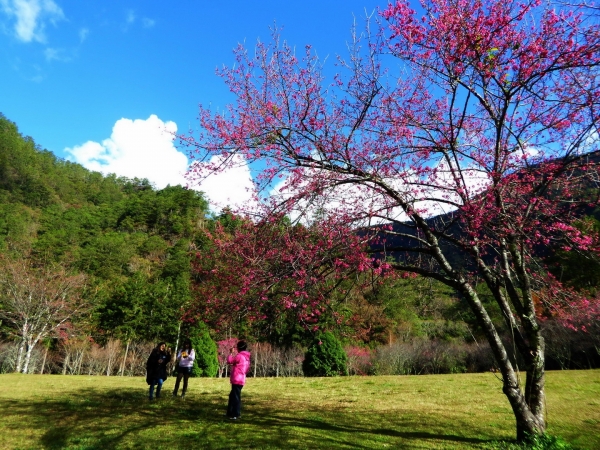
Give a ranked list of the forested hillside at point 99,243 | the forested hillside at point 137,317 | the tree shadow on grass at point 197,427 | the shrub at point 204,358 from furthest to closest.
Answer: the forested hillside at point 99,243 < the forested hillside at point 137,317 < the shrub at point 204,358 < the tree shadow on grass at point 197,427

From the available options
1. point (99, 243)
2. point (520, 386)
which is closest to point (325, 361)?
point (520, 386)

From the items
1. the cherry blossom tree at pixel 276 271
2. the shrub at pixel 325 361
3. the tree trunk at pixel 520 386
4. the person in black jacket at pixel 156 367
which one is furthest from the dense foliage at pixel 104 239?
the shrub at pixel 325 361

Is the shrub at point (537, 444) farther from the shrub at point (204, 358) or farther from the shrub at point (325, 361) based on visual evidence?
the shrub at point (204, 358)

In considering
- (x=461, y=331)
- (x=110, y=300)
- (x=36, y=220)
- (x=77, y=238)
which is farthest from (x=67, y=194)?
(x=461, y=331)

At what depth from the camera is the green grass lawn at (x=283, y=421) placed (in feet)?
17.0

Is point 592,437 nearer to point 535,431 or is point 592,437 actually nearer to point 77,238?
point 535,431

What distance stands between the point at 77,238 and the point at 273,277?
46376mm

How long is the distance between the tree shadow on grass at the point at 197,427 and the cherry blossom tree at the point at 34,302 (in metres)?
21.0

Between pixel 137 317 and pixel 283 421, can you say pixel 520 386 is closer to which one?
pixel 283 421

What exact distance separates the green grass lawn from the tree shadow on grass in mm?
16

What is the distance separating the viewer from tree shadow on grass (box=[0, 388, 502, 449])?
16.7 feet

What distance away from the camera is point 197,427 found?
19.8 ft

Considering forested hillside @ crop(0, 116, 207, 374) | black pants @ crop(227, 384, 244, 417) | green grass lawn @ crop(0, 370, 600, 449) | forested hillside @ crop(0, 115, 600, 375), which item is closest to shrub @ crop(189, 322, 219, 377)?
forested hillside @ crop(0, 115, 600, 375)

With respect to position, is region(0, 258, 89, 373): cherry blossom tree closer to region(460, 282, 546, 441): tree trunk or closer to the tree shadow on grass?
the tree shadow on grass
